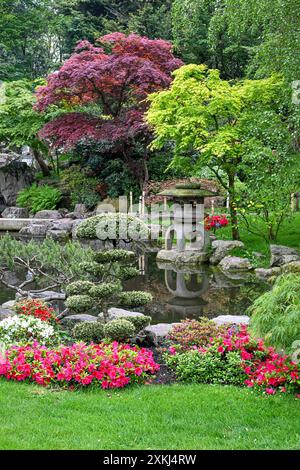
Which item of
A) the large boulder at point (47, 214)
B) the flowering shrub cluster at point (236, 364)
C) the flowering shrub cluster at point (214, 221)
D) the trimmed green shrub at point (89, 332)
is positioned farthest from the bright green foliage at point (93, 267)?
the large boulder at point (47, 214)

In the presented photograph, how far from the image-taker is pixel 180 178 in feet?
72.3

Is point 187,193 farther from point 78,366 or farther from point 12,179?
point 12,179

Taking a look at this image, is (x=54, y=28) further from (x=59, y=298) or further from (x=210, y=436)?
(x=210, y=436)

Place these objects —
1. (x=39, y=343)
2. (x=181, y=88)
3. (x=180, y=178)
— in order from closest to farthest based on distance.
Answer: (x=39, y=343), (x=181, y=88), (x=180, y=178)

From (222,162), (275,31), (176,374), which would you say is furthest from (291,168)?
(176,374)

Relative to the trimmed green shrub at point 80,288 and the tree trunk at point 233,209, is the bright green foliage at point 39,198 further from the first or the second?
the trimmed green shrub at point 80,288

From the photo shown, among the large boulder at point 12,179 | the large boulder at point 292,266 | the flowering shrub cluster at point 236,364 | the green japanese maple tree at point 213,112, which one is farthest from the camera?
the large boulder at point 12,179

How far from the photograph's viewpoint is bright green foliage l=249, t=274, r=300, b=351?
466 cm

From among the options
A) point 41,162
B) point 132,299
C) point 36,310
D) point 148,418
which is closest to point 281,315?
point 148,418

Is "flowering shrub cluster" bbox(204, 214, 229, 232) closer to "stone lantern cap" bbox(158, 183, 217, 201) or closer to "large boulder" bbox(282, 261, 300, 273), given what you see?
"stone lantern cap" bbox(158, 183, 217, 201)

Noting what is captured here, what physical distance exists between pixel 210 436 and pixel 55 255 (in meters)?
5.89

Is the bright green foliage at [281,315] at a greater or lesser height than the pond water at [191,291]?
greater

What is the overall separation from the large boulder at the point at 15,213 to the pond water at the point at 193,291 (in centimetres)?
952

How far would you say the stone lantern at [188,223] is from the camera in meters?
13.3
